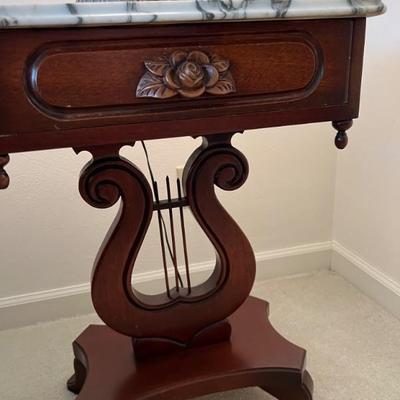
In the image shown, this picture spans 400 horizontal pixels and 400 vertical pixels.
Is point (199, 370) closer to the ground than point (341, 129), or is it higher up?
closer to the ground

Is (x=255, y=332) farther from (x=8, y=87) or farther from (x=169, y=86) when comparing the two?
(x=8, y=87)

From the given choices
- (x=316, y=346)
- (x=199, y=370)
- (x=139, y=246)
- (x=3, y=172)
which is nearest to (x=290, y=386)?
(x=199, y=370)

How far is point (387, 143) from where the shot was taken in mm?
1285

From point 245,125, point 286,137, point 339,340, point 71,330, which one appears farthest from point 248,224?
point 245,125

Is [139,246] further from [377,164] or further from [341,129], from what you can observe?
[377,164]

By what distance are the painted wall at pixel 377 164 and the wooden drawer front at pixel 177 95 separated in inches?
20.0

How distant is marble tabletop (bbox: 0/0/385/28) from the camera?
1.96 ft

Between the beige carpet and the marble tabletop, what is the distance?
0.80m

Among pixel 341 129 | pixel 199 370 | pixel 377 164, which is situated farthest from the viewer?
pixel 377 164

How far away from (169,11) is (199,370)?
2.17 feet

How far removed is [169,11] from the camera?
64 centimetres

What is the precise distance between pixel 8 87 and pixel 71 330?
88cm

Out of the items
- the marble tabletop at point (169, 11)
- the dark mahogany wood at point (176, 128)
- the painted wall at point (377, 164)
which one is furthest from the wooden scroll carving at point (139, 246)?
the painted wall at point (377, 164)

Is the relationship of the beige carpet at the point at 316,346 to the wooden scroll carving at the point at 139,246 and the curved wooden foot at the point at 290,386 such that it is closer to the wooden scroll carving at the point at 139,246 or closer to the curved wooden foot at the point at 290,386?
the curved wooden foot at the point at 290,386
